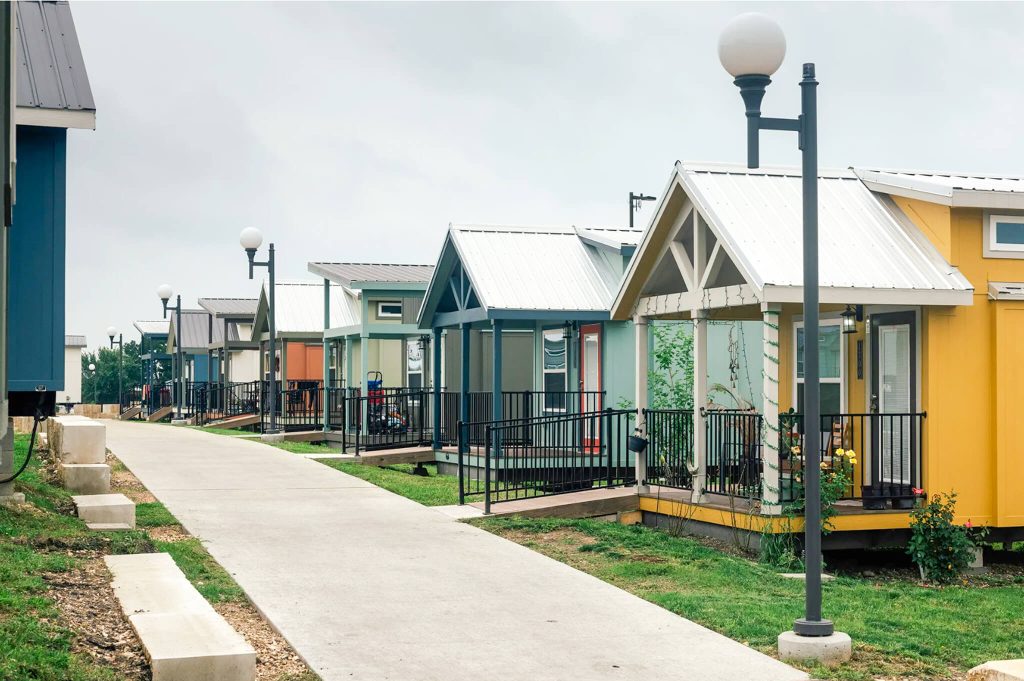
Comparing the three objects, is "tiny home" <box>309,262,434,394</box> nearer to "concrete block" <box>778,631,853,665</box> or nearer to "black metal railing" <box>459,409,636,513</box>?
"black metal railing" <box>459,409,636,513</box>

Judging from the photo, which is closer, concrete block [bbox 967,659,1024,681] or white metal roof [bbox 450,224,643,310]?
concrete block [bbox 967,659,1024,681]

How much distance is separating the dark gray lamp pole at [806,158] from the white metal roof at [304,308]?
2287cm

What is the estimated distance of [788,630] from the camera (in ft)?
27.8

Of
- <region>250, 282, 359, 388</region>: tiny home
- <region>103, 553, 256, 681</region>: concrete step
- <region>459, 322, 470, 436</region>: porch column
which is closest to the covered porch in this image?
<region>459, 322, 470, 436</region>: porch column

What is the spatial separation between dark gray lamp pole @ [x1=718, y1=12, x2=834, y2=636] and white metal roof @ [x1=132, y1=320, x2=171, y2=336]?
5408cm

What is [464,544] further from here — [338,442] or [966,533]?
[338,442]

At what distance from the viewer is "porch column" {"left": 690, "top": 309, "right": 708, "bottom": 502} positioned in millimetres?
13391

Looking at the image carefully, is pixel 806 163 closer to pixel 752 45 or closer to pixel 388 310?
pixel 752 45

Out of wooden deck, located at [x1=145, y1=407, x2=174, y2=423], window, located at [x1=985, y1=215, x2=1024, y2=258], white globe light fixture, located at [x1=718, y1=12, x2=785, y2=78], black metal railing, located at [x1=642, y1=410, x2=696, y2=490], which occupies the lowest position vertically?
wooden deck, located at [x1=145, y1=407, x2=174, y2=423]

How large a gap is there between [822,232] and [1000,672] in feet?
23.3

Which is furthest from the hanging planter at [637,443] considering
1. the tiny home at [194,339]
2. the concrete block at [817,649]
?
the tiny home at [194,339]

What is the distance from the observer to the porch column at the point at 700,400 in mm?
13391

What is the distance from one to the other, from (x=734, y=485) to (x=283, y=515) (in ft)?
17.3

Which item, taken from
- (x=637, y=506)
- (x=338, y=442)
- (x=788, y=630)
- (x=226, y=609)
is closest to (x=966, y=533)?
(x=637, y=506)
